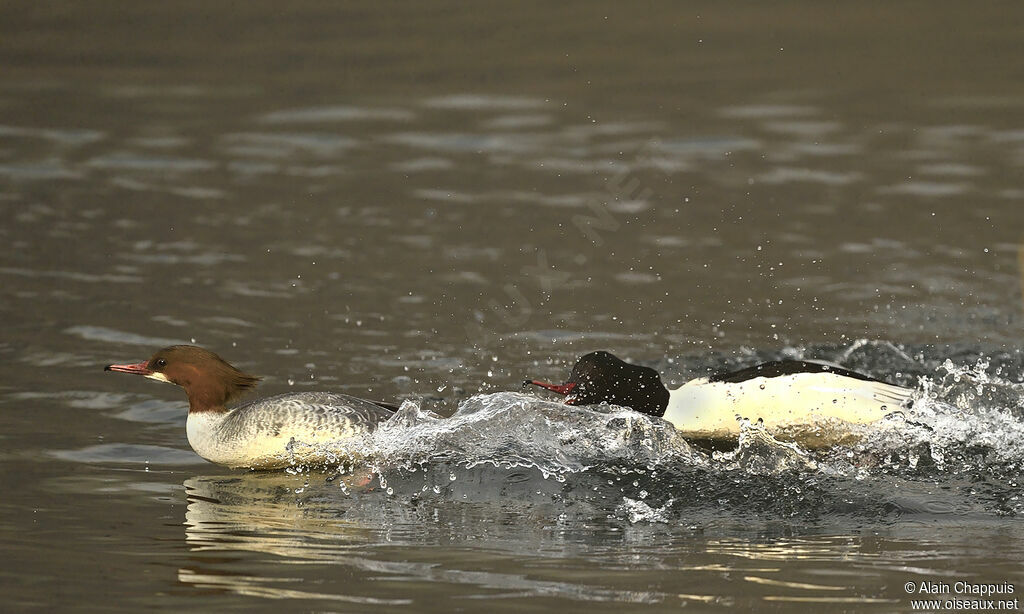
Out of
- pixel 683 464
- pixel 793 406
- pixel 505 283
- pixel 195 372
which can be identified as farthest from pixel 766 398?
pixel 505 283

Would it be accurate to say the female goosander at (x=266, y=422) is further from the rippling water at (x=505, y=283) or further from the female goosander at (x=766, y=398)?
the female goosander at (x=766, y=398)

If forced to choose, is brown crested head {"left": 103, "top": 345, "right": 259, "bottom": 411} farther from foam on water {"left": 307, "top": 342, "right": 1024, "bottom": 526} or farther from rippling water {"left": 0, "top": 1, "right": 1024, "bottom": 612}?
foam on water {"left": 307, "top": 342, "right": 1024, "bottom": 526}

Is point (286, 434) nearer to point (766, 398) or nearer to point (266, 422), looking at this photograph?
point (266, 422)

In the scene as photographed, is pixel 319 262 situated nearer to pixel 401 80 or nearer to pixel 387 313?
pixel 387 313

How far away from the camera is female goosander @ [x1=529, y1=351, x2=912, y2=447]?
320 inches

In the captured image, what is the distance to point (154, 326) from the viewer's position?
10.2m

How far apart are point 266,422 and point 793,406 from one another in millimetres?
2809

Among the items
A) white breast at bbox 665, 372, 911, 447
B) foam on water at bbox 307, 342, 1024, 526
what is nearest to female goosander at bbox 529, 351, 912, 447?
white breast at bbox 665, 372, 911, 447

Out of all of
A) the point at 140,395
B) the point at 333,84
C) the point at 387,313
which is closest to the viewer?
the point at 140,395

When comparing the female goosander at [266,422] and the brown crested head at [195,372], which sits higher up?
the brown crested head at [195,372]

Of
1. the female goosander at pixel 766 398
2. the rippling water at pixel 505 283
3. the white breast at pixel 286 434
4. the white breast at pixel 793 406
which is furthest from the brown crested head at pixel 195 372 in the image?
the white breast at pixel 793 406

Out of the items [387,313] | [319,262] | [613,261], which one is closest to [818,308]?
[613,261]

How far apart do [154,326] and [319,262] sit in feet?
6.19

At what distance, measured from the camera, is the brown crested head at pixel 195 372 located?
7.77 metres
